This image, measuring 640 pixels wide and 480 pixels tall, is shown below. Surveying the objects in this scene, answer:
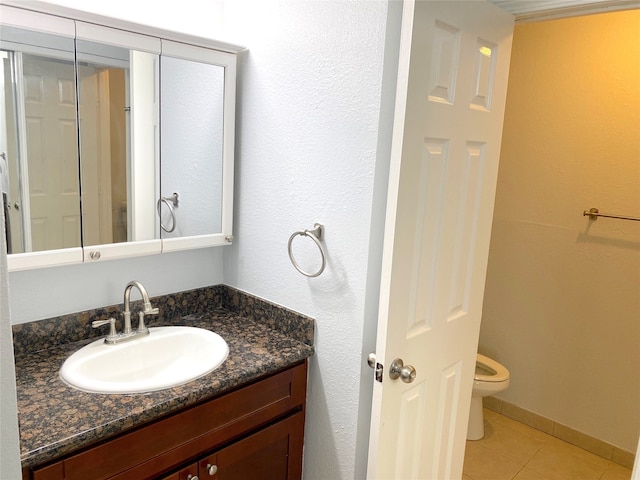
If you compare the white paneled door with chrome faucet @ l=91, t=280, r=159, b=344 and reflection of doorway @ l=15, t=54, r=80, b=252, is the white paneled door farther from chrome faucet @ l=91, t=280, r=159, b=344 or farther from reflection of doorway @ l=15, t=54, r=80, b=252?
reflection of doorway @ l=15, t=54, r=80, b=252

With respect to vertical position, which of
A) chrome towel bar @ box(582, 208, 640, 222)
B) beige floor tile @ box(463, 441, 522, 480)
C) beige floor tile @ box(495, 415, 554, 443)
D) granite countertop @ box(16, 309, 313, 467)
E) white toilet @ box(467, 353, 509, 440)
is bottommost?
beige floor tile @ box(463, 441, 522, 480)

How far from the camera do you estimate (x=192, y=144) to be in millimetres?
1722

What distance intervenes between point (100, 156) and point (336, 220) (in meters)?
0.76

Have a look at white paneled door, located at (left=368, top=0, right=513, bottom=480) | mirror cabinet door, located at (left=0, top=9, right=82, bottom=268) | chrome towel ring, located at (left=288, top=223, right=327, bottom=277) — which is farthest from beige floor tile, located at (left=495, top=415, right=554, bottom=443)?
mirror cabinet door, located at (left=0, top=9, right=82, bottom=268)

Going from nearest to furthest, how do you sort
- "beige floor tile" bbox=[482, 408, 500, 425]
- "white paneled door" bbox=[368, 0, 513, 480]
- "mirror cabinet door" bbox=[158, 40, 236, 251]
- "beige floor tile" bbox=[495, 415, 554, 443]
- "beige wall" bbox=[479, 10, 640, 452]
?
"white paneled door" bbox=[368, 0, 513, 480]
"mirror cabinet door" bbox=[158, 40, 236, 251]
"beige wall" bbox=[479, 10, 640, 452]
"beige floor tile" bbox=[495, 415, 554, 443]
"beige floor tile" bbox=[482, 408, 500, 425]

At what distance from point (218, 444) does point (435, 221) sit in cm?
90

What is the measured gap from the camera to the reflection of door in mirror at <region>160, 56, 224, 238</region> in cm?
165

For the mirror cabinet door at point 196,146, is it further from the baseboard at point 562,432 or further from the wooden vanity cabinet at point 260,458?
the baseboard at point 562,432

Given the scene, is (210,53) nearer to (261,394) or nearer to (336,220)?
(336,220)

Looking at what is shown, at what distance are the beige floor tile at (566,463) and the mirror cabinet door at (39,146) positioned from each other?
2296mm

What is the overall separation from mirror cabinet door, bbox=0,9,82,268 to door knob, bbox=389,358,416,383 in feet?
3.24

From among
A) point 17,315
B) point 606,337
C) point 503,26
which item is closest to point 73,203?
point 17,315

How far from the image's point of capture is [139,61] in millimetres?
1539

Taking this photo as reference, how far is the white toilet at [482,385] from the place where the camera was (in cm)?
244
